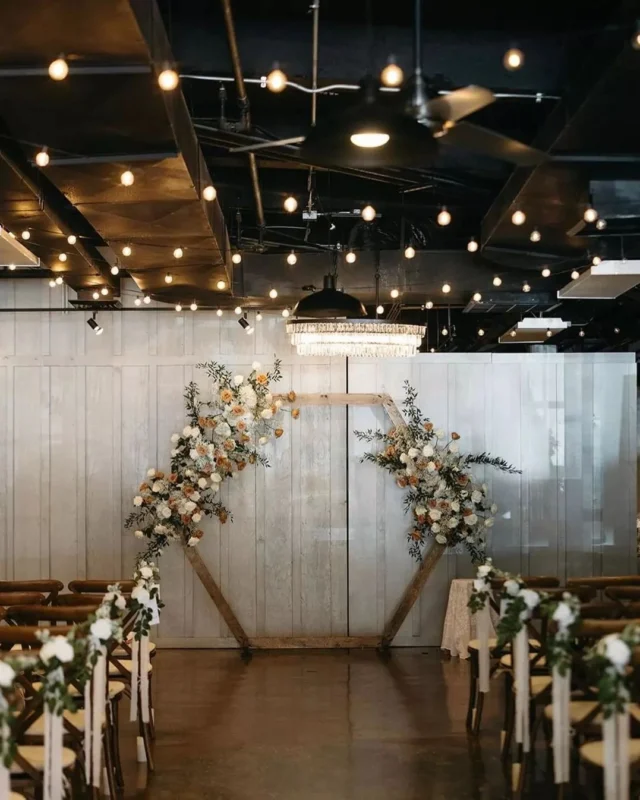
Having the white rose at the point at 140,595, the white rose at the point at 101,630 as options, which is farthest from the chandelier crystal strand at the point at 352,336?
the white rose at the point at 101,630

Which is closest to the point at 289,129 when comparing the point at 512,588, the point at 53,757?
→ the point at 512,588

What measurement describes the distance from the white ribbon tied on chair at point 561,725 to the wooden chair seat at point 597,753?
18 cm

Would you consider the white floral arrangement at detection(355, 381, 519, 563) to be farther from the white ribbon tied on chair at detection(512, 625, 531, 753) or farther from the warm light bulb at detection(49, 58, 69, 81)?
the warm light bulb at detection(49, 58, 69, 81)

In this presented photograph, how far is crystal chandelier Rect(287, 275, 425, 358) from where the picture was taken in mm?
6652

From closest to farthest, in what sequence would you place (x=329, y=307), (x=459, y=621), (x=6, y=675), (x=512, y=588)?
(x=6, y=675)
(x=512, y=588)
(x=329, y=307)
(x=459, y=621)

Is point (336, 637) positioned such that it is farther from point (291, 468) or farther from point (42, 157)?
point (42, 157)

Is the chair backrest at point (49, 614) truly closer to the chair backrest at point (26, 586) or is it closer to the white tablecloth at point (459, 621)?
the chair backrest at point (26, 586)

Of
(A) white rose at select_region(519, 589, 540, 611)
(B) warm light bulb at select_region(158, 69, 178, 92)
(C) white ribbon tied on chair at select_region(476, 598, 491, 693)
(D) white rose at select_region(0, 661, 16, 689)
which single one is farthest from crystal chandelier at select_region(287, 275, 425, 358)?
(D) white rose at select_region(0, 661, 16, 689)

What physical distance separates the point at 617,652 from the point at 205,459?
5.75 meters

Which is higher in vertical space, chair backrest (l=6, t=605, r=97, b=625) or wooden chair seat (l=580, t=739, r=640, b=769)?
chair backrest (l=6, t=605, r=97, b=625)

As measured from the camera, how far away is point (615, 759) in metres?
4.18

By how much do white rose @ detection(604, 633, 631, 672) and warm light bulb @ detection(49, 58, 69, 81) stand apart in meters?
3.04

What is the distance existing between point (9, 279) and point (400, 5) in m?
6.24

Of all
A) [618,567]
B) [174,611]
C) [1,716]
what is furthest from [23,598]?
[618,567]
